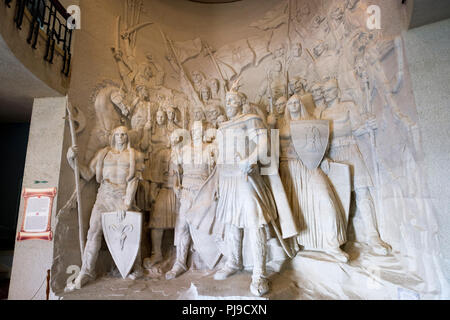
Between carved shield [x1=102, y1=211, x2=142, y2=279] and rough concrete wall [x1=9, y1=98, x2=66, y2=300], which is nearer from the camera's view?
rough concrete wall [x1=9, y1=98, x2=66, y2=300]

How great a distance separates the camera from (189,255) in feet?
11.0

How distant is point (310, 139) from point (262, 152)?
761 mm

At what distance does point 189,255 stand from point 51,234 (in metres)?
1.69

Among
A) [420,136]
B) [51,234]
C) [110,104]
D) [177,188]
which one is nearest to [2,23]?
[110,104]

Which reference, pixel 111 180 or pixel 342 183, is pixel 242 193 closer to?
pixel 342 183

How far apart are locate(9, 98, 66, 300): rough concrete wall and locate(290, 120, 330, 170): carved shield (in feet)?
9.67

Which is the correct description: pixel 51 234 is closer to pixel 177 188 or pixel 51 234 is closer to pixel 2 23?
pixel 177 188

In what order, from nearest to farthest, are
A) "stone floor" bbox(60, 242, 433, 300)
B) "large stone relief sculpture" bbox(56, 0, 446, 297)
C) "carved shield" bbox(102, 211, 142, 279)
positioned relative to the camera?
"stone floor" bbox(60, 242, 433, 300), "large stone relief sculpture" bbox(56, 0, 446, 297), "carved shield" bbox(102, 211, 142, 279)

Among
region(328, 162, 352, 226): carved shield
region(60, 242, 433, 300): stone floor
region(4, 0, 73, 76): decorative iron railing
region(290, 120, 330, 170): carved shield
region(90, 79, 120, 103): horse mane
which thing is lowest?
region(60, 242, 433, 300): stone floor

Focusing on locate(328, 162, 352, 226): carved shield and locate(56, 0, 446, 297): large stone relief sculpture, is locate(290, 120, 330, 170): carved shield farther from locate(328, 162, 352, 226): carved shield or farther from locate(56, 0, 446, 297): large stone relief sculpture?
locate(328, 162, 352, 226): carved shield

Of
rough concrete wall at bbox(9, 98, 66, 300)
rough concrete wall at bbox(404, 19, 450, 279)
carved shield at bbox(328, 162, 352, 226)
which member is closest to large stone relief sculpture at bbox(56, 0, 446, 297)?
carved shield at bbox(328, 162, 352, 226)

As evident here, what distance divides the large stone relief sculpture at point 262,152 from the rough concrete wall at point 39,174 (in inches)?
11.5

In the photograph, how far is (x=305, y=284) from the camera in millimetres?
2570

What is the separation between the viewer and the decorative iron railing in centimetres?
254
